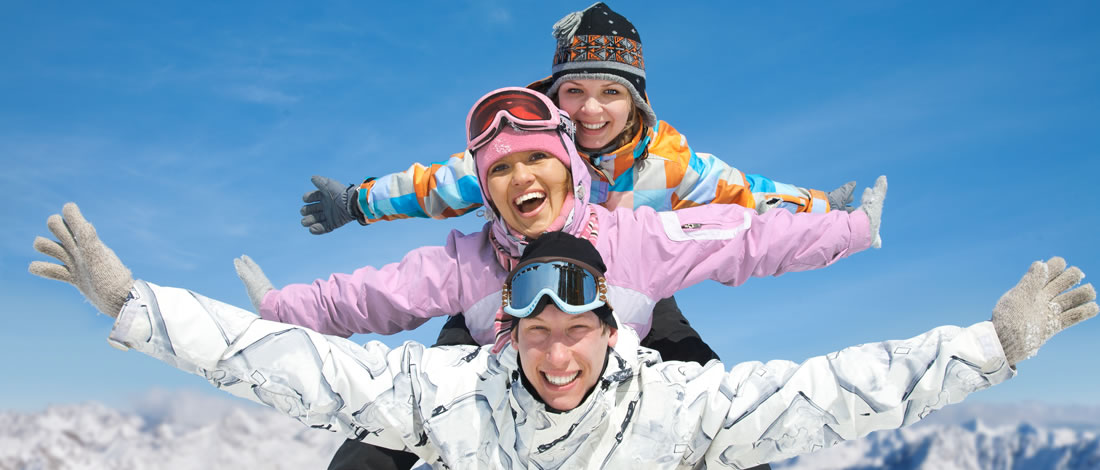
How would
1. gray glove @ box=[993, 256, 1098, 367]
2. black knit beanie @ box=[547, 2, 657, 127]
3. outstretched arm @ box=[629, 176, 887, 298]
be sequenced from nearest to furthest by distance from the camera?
gray glove @ box=[993, 256, 1098, 367] → outstretched arm @ box=[629, 176, 887, 298] → black knit beanie @ box=[547, 2, 657, 127]

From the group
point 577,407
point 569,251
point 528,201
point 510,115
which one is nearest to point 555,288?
point 569,251

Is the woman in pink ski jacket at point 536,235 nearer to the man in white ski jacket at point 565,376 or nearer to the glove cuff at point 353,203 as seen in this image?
the man in white ski jacket at point 565,376

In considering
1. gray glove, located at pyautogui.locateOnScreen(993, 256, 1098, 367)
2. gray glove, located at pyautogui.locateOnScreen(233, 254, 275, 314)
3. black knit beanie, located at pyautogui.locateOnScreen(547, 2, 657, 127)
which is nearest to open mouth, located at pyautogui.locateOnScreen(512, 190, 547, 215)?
black knit beanie, located at pyautogui.locateOnScreen(547, 2, 657, 127)

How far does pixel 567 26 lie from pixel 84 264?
2.79 meters

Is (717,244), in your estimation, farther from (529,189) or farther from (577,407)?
(577,407)

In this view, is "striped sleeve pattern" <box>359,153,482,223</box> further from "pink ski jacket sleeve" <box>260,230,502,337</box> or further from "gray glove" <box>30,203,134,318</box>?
"gray glove" <box>30,203,134,318</box>

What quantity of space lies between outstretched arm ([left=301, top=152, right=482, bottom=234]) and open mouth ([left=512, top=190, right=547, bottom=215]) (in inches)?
29.9

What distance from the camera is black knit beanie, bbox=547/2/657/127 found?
4676 mm

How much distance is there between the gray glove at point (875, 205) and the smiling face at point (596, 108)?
4.24 ft

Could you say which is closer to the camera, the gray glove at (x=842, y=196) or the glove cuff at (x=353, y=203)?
the glove cuff at (x=353, y=203)

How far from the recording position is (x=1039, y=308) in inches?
117

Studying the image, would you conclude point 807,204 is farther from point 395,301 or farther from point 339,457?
point 339,457

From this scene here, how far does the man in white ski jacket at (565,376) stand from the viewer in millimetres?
3016

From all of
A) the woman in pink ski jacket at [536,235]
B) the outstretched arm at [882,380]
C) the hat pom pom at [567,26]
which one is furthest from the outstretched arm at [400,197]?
the outstretched arm at [882,380]
